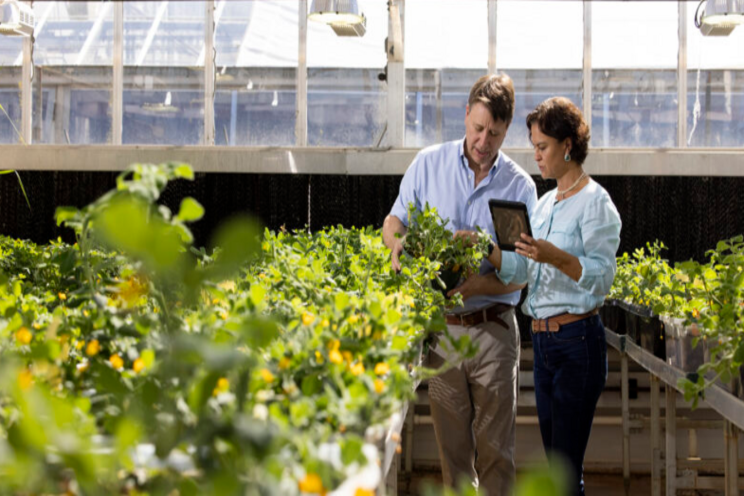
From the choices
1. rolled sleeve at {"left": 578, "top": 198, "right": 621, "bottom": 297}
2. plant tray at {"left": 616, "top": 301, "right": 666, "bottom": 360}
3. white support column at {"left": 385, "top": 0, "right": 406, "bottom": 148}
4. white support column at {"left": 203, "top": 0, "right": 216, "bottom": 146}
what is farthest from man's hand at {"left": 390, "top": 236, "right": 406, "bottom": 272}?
white support column at {"left": 203, "top": 0, "right": 216, "bottom": 146}

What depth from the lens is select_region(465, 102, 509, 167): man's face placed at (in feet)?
8.61

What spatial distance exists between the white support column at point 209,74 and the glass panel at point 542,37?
2.23m

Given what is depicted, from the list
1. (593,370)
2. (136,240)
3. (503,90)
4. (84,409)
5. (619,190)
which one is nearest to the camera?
(136,240)

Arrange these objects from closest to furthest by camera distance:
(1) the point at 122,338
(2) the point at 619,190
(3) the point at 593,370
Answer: (1) the point at 122,338, (3) the point at 593,370, (2) the point at 619,190

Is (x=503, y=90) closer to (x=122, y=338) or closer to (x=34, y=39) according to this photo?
(x=122, y=338)

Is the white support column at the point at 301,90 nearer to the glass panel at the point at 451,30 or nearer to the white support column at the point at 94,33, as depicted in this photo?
the glass panel at the point at 451,30

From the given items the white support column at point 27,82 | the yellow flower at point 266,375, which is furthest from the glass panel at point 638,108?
the yellow flower at point 266,375

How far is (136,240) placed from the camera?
58 cm

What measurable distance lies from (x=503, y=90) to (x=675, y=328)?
89 cm

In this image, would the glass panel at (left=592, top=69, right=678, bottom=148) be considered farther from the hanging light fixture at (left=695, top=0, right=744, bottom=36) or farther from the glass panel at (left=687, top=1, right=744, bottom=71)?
the hanging light fixture at (left=695, top=0, right=744, bottom=36)

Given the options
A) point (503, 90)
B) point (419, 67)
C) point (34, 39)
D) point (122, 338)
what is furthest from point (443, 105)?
point (122, 338)

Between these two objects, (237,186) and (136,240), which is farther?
(237,186)

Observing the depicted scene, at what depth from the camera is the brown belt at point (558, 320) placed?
2492 millimetres

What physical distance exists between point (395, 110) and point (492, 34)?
94 centimetres
